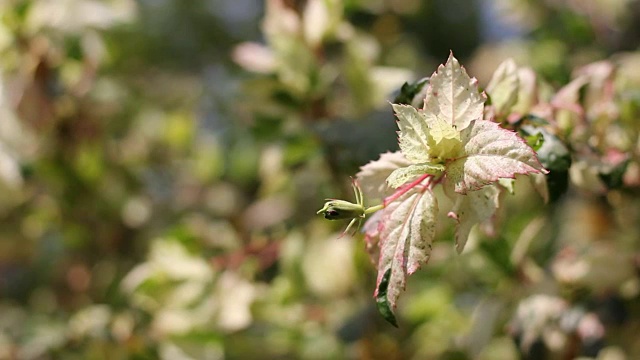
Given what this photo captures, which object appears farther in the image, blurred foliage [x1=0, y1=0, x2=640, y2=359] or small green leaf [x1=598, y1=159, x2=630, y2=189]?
blurred foliage [x1=0, y1=0, x2=640, y2=359]

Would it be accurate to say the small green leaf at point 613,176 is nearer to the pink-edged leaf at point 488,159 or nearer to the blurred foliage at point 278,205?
the blurred foliage at point 278,205

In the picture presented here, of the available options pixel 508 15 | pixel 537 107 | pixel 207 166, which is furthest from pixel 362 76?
pixel 508 15

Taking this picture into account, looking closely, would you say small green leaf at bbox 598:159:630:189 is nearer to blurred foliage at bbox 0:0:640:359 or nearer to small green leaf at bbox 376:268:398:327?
blurred foliage at bbox 0:0:640:359

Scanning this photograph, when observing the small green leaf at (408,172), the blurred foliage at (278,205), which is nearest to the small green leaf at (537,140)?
the blurred foliage at (278,205)

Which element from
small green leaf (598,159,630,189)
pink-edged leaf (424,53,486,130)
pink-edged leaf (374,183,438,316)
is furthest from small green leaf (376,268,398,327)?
small green leaf (598,159,630,189)

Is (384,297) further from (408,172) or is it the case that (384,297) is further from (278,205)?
(278,205)

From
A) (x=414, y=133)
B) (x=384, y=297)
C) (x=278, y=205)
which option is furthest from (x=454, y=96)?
(x=278, y=205)
